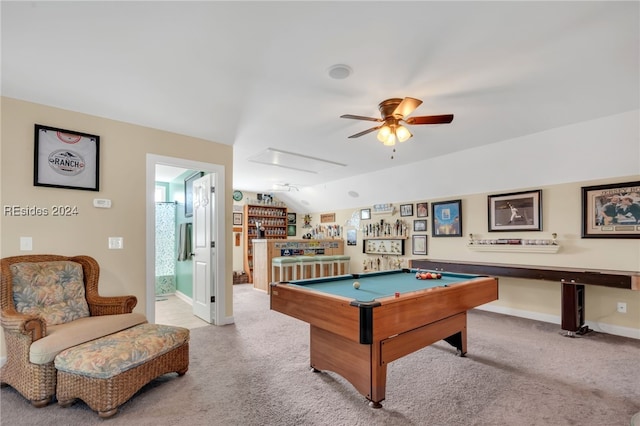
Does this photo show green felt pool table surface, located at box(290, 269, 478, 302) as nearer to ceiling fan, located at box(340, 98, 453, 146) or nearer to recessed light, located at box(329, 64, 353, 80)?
ceiling fan, located at box(340, 98, 453, 146)

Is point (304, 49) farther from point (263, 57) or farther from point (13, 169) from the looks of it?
point (13, 169)

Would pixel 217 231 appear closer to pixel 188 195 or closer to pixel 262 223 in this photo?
pixel 188 195

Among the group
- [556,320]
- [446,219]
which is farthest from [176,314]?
[556,320]

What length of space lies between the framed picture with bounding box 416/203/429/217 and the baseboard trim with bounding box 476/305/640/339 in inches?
73.7

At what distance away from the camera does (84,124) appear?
127 inches

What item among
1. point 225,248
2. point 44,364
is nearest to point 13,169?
point 44,364

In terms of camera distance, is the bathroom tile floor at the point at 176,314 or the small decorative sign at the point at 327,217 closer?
the bathroom tile floor at the point at 176,314

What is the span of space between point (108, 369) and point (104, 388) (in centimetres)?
13

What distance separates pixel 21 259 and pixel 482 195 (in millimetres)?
5784

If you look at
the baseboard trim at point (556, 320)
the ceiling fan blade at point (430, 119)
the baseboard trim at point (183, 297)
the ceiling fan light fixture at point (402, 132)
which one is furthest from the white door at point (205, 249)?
the baseboard trim at point (556, 320)

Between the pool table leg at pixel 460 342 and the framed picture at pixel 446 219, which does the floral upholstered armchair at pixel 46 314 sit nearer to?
the pool table leg at pixel 460 342

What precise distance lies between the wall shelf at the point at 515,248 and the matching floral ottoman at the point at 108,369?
15.2 feet

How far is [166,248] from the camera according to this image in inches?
254

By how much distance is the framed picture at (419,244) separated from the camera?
5.91 m
